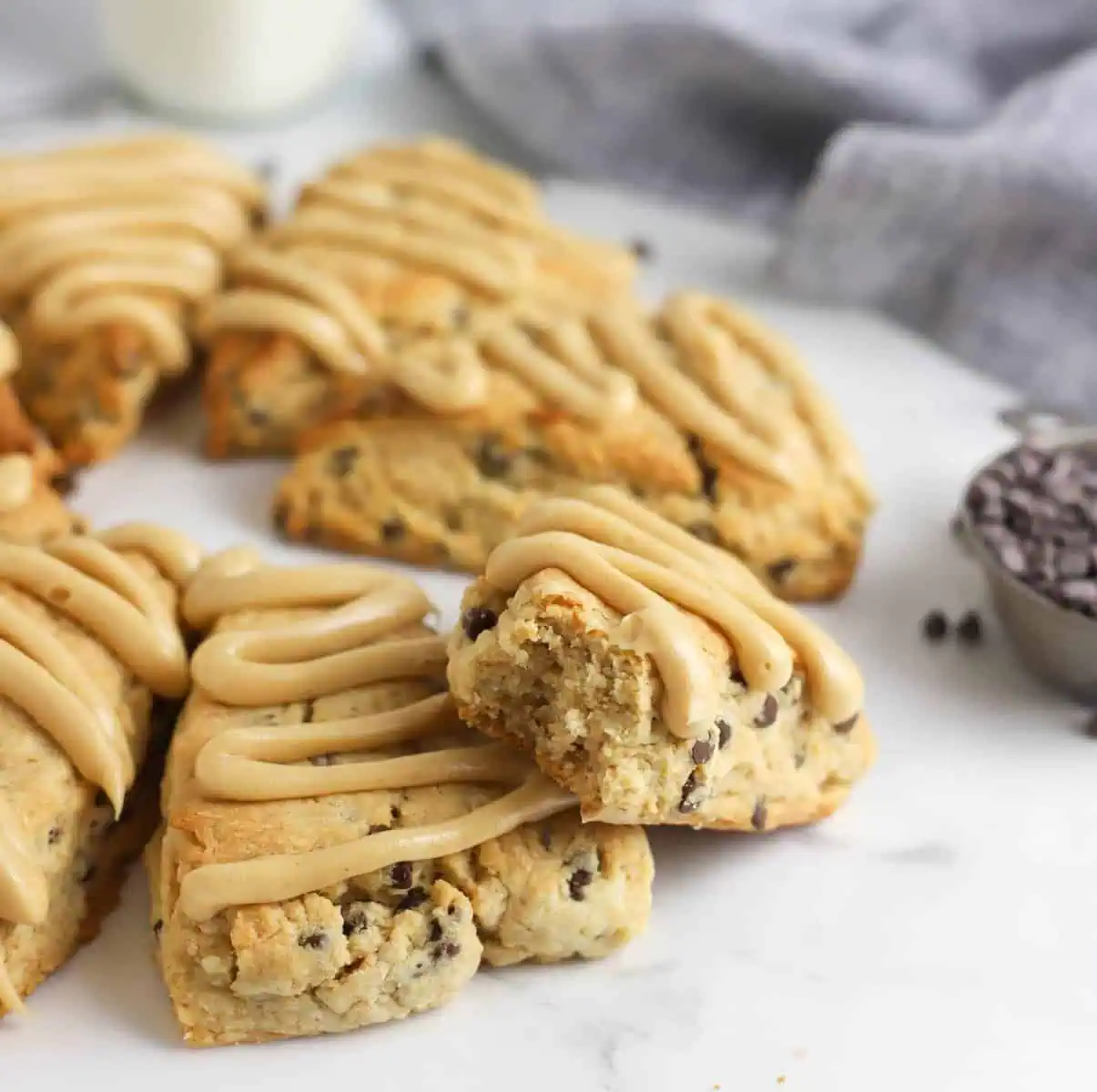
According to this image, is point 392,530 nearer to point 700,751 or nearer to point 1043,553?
point 700,751

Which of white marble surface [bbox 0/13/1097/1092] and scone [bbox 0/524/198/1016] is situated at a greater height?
scone [bbox 0/524/198/1016]

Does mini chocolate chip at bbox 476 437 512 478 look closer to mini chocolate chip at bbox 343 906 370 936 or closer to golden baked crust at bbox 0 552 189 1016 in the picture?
golden baked crust at bbox 0 552 189 1016

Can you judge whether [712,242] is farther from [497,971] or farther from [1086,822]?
[497,971]

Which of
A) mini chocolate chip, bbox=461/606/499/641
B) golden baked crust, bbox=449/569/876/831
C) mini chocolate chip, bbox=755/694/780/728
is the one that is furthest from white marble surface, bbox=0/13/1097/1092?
mini chocolate chip, bbox=461/606/499/641

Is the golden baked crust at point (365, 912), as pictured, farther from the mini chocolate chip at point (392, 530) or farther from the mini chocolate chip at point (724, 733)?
the mini chocolate chip at point (392, 530)

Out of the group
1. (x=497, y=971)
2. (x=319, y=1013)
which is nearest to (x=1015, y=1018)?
(x=497, y=971)

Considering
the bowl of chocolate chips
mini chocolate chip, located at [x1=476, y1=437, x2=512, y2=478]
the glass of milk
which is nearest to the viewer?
the bowl of chocolate chips

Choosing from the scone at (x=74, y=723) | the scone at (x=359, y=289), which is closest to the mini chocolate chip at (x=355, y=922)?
the scone at (x=74, y=723)
